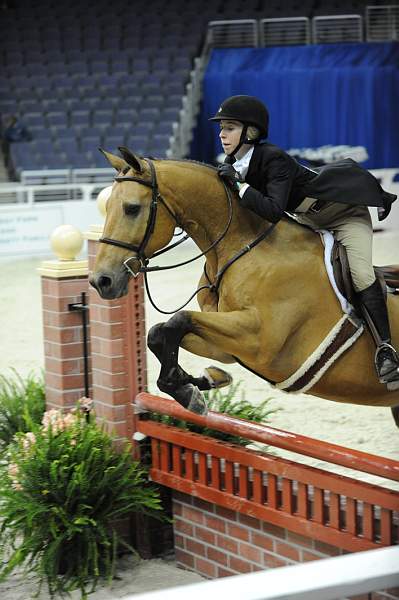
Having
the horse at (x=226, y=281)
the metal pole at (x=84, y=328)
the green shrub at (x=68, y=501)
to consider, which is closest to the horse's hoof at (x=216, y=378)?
the horse at (x=226, y=281)

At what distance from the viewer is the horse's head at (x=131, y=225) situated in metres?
3.15

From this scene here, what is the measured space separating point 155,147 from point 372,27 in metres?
5.00

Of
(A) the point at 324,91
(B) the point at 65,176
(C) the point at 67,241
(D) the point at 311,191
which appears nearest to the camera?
(D) the point at 311,191

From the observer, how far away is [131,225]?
10.5 feet

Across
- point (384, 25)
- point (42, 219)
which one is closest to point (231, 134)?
point (42, 219)

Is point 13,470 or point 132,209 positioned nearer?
point 132,209

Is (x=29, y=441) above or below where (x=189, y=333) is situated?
below

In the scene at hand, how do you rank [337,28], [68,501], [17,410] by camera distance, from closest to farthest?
→ [68,501], [17,410], [337,28]

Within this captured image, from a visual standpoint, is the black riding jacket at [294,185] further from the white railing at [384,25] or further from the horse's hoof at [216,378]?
the white railing at [384,25]

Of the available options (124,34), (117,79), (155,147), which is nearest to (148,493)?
(155,147)

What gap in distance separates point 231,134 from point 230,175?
14 cm

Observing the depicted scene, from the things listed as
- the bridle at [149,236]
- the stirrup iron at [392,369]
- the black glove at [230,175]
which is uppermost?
the black glove at [230,175]

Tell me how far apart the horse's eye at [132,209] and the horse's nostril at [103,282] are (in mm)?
247

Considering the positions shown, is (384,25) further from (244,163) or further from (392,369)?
(392,369)
